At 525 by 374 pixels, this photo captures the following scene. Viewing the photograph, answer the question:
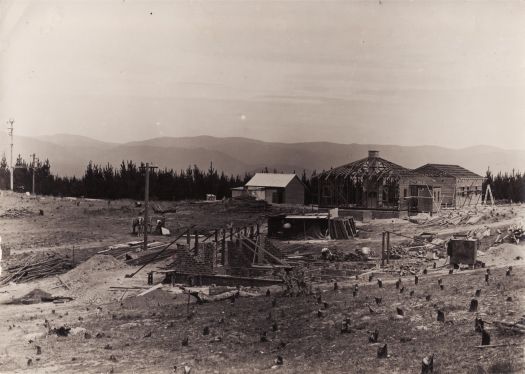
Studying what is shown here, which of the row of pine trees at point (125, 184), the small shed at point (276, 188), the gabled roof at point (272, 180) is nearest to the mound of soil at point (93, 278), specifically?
the small shed at point (276, 188)

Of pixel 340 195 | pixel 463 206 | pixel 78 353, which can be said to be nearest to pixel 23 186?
pixel 340 195

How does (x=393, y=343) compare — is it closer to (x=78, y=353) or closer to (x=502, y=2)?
(x=78, y=353)

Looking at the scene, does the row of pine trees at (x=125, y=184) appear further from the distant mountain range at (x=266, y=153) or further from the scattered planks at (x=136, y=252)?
the scattered planks at (x=136, y=252)

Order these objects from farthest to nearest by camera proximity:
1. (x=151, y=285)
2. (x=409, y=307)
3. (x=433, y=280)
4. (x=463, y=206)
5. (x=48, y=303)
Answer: (x=463, y=206) → (x=151, y=285) → (x=48, y=303) → (x=433, y=280) → (x=409, y=307)

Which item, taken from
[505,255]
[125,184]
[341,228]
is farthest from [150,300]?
[125,184]

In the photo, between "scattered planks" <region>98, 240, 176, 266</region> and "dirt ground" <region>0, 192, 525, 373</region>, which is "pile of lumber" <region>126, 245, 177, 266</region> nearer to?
"scattered planks" <region>98, 240, 176, 266</region>

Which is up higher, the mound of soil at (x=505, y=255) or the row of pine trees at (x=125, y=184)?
the row of pine trees at (x=125, y=184)

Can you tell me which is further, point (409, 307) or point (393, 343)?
point (409, 307)
